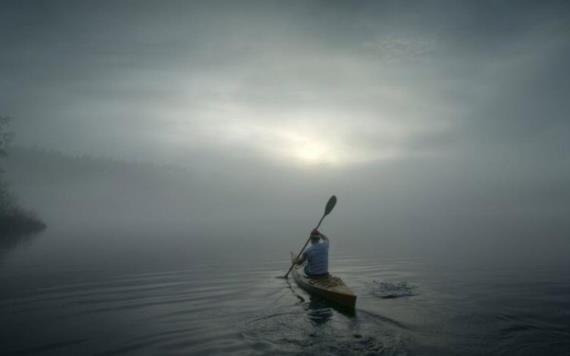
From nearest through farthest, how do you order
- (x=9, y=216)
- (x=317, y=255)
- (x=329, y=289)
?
(x=329, y=289) < (x=317, y=255) < (x=9, y=216)

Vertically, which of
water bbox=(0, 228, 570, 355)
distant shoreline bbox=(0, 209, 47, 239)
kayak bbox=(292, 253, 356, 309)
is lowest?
water bbox=(0, 228, 570, 355)

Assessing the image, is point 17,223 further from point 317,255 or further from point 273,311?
point 273,311

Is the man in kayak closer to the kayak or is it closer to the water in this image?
the kayak

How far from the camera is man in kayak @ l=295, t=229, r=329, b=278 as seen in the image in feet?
54.7

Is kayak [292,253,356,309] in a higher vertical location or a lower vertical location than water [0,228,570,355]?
higher

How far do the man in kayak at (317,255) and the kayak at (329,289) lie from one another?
36 centimetres

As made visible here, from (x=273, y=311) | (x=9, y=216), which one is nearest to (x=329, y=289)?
(x=273, y=311)

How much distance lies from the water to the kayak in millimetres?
429

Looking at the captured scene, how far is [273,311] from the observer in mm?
14164

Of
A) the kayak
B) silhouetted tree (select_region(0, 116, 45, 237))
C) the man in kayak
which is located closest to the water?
the kayak

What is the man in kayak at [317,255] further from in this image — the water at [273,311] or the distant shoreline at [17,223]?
the distant shoreline at [17,223]

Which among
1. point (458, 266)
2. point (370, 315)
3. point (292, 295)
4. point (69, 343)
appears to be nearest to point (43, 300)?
point (69, 343)

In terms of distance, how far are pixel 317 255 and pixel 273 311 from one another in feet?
12.9

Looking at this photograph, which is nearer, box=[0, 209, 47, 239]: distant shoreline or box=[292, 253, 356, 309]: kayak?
box=[292, 253, 356, 309]: kayak
